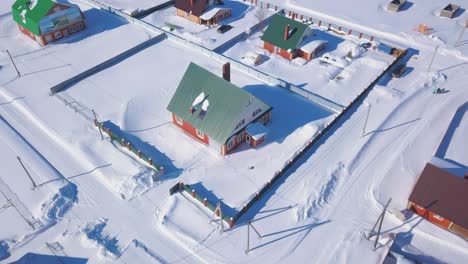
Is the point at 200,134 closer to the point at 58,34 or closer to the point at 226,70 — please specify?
the point at 226,70

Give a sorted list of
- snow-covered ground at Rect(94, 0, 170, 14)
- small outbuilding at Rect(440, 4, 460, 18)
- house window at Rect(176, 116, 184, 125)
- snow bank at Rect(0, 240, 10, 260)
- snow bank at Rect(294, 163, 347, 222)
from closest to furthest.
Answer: snow bank at Rect(0, 240, 10, 260), snow bank at Rect(294, 163, 347, 222), house window at Rect(176, 116, 184, 125), small outbuilding at Rect(440, 4, 460, 18), snow-covered ground at Rect(94, 0, 170, 14)

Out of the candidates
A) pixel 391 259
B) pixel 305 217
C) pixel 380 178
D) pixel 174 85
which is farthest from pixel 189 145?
pixel 391 259

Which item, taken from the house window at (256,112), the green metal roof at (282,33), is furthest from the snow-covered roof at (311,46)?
the house window at (256,112)

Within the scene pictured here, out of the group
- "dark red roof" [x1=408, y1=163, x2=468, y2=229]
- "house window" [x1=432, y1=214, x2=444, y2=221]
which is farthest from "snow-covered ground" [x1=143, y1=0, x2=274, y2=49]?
"house window" [x1=432, y1=214, x2=444, y2=221]

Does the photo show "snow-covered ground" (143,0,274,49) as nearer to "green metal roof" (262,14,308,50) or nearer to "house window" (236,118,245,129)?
"green metal roof" (262,14,308,50)

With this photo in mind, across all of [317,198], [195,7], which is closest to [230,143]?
[317,198]

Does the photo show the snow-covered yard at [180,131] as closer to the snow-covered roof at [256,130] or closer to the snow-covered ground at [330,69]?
the snow-covered roof at [256,130]
